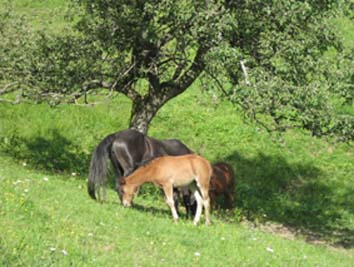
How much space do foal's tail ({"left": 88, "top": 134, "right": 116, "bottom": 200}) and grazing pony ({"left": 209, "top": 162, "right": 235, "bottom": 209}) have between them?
4793 mm

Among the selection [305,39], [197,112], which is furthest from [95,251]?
[197,112]

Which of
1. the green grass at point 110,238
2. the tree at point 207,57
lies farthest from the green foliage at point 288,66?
the green grass at point 110,238

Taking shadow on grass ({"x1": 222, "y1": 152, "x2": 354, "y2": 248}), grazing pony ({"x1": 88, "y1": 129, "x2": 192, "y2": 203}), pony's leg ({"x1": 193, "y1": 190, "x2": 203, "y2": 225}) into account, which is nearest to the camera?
pony's leg ({"x1": 193, "y1": 190, "x2": 203, "y2": 225})

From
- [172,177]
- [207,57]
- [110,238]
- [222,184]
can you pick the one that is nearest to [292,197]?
[222,184]

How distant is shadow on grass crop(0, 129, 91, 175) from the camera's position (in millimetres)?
19562

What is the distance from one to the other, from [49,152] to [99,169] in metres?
7.73

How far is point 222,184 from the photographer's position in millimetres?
18469

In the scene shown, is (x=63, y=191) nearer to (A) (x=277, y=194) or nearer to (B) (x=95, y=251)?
(B) (x=95, y=251)

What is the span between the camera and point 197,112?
2723 cm

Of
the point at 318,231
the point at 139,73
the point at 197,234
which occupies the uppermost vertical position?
the point at 139,73

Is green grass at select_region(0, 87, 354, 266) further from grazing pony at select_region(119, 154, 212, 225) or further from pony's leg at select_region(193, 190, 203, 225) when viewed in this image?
grazing pony at select_region(119, 154, 212, 225)

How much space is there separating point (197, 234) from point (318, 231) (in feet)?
25.8

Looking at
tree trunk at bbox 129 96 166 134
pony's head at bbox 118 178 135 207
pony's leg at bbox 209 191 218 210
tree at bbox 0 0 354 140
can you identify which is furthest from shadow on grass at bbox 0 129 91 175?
pony's head at bbox 118 178 135 207

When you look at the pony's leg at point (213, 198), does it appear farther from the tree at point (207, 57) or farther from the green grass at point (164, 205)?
the tree at point (207, 57)
